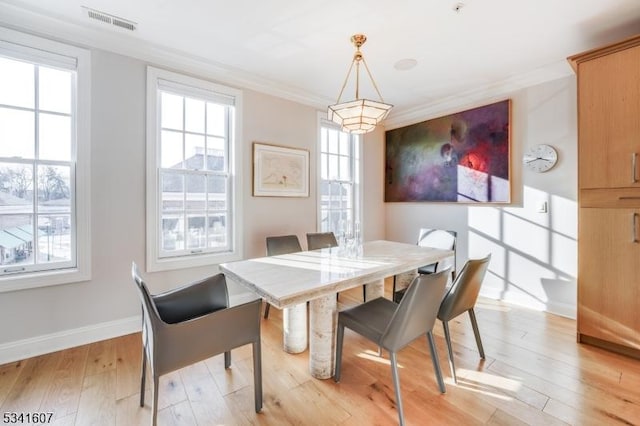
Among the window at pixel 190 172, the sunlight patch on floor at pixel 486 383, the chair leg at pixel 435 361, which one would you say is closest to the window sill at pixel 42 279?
the window at pixel 190 172

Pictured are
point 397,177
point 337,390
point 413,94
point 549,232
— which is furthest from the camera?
point 397,177

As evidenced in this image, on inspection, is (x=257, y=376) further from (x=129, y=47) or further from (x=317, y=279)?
(x=129, y=47)

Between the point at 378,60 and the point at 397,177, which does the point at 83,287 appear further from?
the point at 397,177

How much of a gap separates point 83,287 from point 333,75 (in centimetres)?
320

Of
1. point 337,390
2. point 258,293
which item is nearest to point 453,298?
point 337,390

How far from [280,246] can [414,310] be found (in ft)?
5.92

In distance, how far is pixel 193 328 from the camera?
1422mm

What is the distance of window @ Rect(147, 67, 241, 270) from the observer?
108 inches

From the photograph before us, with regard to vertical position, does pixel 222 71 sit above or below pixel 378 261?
above

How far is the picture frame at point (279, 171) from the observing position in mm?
3352

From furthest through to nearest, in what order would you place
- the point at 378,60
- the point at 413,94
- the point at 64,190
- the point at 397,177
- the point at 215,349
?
1. the point at 397,177
2. the point at 413,94
3. the point at 378,60
4. the point at 64,190
5. the point at 215,349

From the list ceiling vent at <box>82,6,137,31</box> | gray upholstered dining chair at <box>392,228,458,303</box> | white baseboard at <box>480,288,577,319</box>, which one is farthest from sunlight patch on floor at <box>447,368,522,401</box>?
ceiling vent at <box>82,6,137,31</box>

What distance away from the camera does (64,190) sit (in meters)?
2.38

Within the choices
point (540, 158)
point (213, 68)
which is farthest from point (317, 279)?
point (540, 158)
